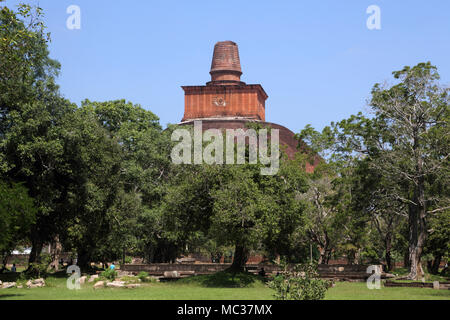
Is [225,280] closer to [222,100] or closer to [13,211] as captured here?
[13,211]

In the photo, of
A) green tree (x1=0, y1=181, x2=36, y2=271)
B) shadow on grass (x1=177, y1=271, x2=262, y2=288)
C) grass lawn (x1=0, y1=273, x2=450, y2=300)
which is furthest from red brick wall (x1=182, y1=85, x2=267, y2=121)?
green tree (x1=0, y1=181, x2=36, y2=271)

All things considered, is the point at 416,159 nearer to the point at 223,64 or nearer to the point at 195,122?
the point at 195,122

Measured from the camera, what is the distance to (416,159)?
1179 inches

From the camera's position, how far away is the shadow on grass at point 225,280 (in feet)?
85.6

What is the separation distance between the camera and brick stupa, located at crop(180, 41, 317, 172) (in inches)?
2638

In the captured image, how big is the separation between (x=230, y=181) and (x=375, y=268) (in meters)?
9.86

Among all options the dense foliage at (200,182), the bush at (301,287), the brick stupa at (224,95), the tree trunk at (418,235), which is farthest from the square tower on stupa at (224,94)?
the bush at (301,287)

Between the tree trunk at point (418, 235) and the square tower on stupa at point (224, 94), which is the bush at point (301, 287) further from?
the square tower on stupa at point (224, 94)

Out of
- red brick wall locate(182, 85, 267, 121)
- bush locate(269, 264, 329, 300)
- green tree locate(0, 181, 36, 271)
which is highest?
red brick wall locate(182, 85, 267, 121)

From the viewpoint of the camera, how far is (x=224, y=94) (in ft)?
222

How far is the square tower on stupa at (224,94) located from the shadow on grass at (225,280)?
3988 centimetres

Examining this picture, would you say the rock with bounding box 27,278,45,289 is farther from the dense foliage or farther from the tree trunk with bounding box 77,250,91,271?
the tree trunk with bounding box 77,250,91,271

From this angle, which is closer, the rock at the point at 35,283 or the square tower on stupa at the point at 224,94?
the rock at the point at 35,283

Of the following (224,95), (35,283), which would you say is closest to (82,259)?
(35,283)
